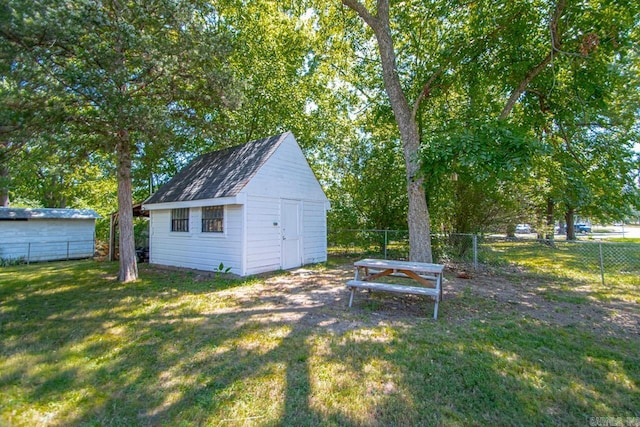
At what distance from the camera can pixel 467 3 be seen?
8.25 meters

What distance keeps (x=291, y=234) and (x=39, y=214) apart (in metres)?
11.7

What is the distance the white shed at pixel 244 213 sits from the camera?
27.9ft

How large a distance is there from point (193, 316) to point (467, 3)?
1010 centimetres

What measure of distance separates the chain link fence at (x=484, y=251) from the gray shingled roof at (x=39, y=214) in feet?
38.9

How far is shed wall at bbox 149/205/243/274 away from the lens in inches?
334

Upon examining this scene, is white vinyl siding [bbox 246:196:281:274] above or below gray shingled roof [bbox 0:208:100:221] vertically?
below

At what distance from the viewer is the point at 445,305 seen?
226 inches

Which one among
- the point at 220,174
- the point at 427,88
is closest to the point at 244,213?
the point at 220,174

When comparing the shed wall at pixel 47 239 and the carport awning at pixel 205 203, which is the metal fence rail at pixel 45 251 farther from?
the carport awning at pixel 205 203

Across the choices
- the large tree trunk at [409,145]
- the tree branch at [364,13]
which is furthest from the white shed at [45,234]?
the large tree trunk at [409,145]

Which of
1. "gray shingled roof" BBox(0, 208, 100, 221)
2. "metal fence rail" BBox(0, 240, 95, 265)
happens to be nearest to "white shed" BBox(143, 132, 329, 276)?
"gray shingled roof" BBox(0, 208, 100, 221)

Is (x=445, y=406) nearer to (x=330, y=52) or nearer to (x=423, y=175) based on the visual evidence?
(x=423, y=175)

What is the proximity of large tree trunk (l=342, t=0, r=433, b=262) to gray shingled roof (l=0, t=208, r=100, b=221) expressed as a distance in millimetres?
14772

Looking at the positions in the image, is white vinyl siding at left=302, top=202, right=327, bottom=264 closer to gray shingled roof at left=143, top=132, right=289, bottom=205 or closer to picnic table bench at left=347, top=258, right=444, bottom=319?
gray shingled roof at left=143, top=132, right=289, bottom=205
